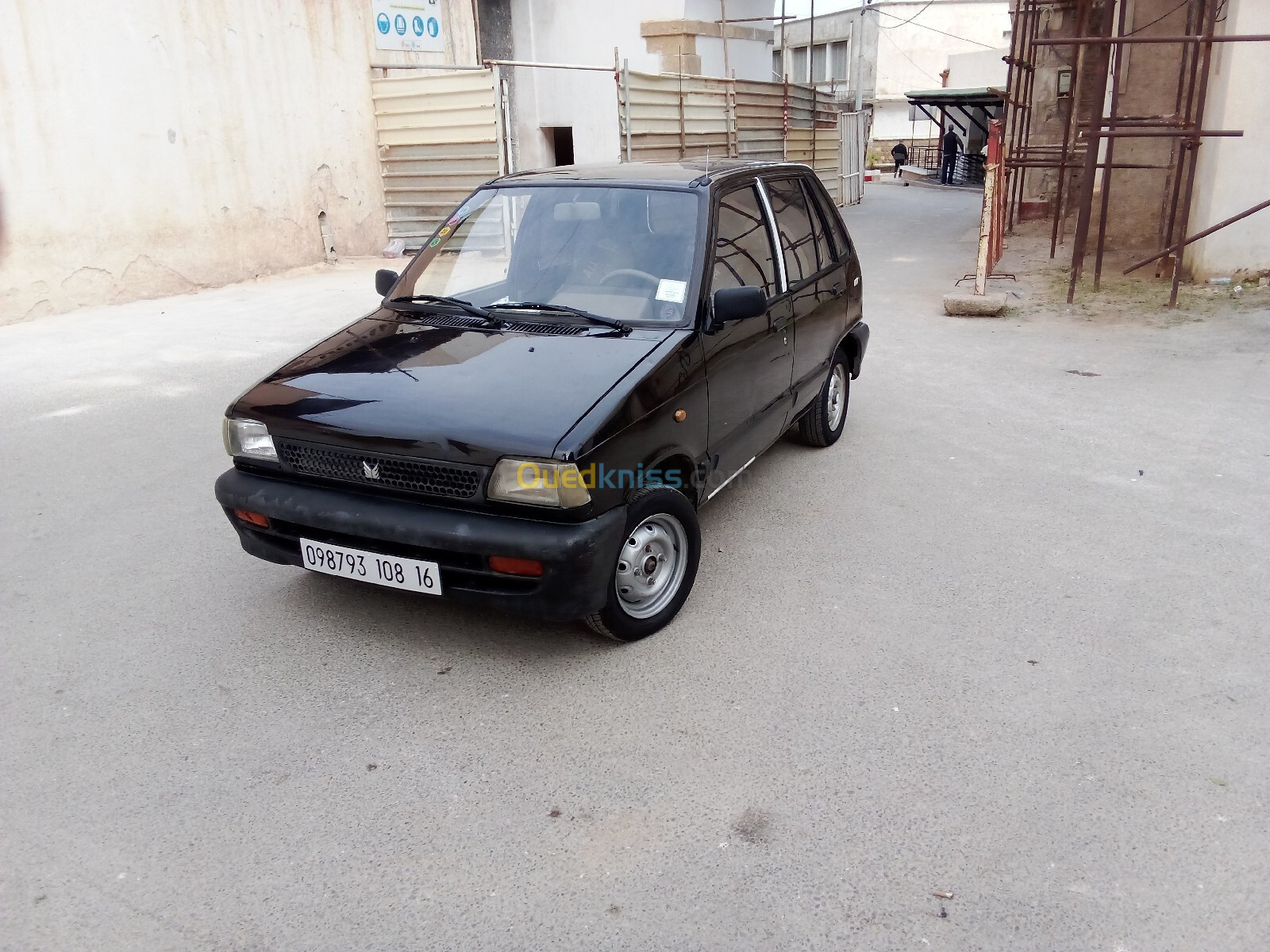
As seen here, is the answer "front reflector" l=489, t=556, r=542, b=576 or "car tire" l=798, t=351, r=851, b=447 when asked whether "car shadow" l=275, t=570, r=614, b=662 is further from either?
"car tire" l=798, t=351, r=851, b=447

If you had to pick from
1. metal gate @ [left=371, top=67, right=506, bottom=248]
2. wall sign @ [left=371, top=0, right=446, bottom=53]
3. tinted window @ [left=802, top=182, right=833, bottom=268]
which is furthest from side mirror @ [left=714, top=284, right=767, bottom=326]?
wall sign @ [left=371, top=0, right=446, bottom=53]

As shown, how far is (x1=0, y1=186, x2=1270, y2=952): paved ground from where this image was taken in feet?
8.34

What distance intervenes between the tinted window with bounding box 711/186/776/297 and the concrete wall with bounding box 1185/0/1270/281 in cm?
739

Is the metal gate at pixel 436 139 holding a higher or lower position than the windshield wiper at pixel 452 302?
higher

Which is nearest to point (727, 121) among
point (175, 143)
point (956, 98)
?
point (175, 143)

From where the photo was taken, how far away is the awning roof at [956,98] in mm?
23234

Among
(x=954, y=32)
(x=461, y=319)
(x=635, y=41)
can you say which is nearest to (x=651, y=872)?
(x=461, y=319)

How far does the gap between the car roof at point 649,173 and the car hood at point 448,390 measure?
3.11 feet

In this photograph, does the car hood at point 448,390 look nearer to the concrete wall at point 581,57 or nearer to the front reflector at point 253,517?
the front reflector at point 253,517

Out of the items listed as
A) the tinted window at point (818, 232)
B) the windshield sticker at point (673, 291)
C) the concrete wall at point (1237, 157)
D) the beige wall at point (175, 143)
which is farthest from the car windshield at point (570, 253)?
the concrete wall at point (1237, 157)

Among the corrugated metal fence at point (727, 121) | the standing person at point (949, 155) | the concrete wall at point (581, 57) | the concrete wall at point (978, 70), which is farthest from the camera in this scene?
the concrete wall at point (978, 70)

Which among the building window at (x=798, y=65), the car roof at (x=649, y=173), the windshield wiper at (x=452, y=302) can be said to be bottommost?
the windshield wiper at (x=452, y=302)

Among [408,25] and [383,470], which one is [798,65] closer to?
[408,25]

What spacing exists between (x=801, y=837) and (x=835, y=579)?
1.70 metres
